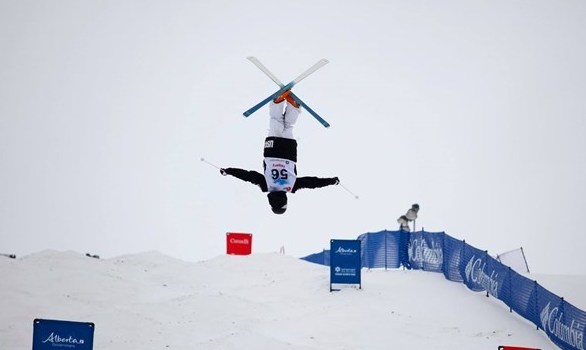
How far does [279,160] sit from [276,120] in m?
0.64

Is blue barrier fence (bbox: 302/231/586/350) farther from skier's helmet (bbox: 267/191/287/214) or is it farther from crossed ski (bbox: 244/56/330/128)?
crossed ski (bbox: 244/56/330/128)

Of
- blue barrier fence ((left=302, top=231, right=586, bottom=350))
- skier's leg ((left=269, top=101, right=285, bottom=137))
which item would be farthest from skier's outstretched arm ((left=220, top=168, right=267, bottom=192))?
blue barrier fence ((left=302, top=231, right=586, bottom=350))

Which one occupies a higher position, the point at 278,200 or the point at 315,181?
the point at 315,181

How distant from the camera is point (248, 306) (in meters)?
20.9

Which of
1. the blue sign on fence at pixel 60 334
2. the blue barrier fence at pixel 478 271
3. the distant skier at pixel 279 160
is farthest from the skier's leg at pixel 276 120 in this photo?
the blue barrier fence at pixel 478 271

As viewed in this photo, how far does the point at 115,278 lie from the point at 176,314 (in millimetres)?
4061

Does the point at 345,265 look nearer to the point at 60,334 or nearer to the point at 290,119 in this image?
the point at 60,334

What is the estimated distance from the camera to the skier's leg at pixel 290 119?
10117 millimetres

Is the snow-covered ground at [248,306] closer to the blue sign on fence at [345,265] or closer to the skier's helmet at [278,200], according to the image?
the blue sign on fence at [345,265]

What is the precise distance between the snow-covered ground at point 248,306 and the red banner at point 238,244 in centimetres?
236

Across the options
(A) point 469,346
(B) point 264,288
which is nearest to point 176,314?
(B) point 264,288

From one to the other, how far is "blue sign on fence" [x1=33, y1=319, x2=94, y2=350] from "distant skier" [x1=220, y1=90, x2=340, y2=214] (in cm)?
404

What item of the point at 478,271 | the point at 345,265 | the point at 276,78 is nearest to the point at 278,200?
the point at 276,78

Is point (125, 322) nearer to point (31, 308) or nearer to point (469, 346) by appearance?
point (31, 308)
